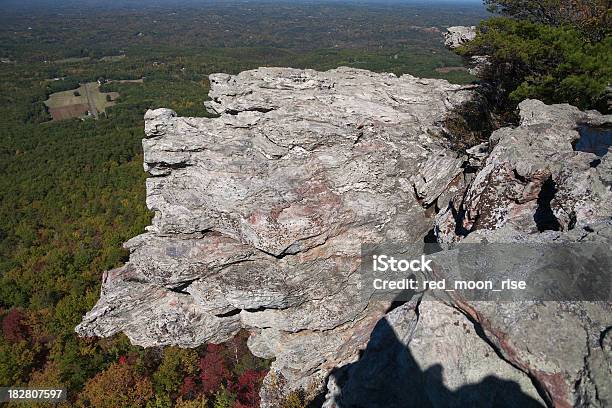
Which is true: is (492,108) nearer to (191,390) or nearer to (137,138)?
(191,390)

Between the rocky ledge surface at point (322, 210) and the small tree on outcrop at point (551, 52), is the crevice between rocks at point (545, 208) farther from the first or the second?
the small tree on outcrop at point (551, 52)

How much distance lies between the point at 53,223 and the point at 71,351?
36.4m

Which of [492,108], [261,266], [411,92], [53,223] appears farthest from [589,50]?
[53,223]

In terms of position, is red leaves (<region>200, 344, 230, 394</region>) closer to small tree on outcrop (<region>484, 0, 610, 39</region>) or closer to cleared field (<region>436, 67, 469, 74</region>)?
small tree on outcrop (<region>484, 0, 610, 39</region>)

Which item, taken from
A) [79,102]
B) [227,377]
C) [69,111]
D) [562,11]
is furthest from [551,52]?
[79,102]

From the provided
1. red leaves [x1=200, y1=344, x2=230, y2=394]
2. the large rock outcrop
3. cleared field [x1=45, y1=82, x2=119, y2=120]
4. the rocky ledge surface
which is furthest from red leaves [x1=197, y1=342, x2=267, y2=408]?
cleared field [x1=45, y1=82, x2=119, y2=120]

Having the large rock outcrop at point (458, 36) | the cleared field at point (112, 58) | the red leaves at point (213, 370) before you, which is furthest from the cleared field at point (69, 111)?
the large rock outcrop at point (458, 36)

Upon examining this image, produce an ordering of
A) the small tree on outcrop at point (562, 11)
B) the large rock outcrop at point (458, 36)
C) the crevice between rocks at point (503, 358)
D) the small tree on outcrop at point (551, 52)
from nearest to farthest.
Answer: the crevice between rocks at point (503, 358) → the small tree on outcrop at point (551, 52) → the small tree on outcrop at point (562, 11) → the large rock outcrop at point (458, 36)

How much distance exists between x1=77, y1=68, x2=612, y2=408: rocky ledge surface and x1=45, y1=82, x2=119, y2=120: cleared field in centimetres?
11103

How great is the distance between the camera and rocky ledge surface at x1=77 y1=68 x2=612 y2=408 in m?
12.0

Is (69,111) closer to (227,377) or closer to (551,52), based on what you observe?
(227,377)

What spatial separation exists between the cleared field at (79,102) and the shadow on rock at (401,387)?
121 m

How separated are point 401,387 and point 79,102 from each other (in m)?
143

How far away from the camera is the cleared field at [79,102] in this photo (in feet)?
→ 376
